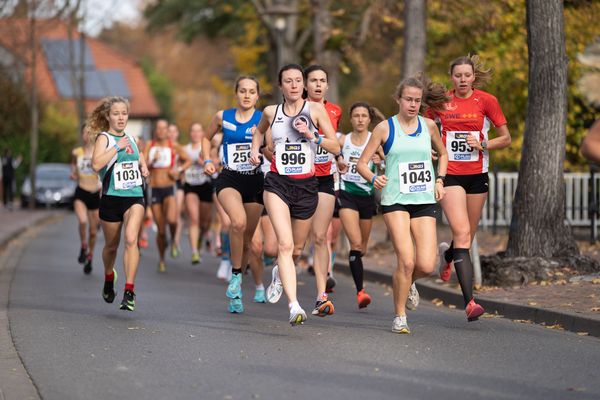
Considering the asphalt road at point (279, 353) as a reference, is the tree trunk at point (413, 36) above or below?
above

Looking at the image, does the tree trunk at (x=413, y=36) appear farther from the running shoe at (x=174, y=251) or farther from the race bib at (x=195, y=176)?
the running shoe at (x=174, y=251)

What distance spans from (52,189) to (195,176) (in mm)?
27911

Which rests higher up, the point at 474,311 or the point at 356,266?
the point at 356,266

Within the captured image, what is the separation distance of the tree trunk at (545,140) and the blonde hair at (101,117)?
4.53 meters

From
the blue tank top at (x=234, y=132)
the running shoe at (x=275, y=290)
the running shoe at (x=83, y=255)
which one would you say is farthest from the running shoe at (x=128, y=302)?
the running shoe at (x=83, y=255)

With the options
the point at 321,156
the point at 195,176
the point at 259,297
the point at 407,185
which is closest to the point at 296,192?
the point at 407,185

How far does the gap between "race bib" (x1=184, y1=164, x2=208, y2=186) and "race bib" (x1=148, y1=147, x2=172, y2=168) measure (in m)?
0.37

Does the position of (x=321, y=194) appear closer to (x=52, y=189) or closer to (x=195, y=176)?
(x=195, y=176)

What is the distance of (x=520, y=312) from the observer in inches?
437

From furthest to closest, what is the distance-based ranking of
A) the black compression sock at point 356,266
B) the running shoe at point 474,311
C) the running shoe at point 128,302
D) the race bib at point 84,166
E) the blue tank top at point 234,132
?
the race bib at point 84,166 < the black compression sock at point 356,266 < the blue tank top at point 234,132 < the running shoe at point 128,302 < the running shoe at point 474,311

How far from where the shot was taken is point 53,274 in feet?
54.2

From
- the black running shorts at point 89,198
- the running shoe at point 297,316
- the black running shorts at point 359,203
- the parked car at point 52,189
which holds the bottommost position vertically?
the parked car at point 52,189

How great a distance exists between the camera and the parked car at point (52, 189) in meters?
44.8

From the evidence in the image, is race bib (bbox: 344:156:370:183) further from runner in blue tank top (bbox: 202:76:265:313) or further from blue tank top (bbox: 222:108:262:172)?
blue tank top (bbox: 222:108:262:172)
